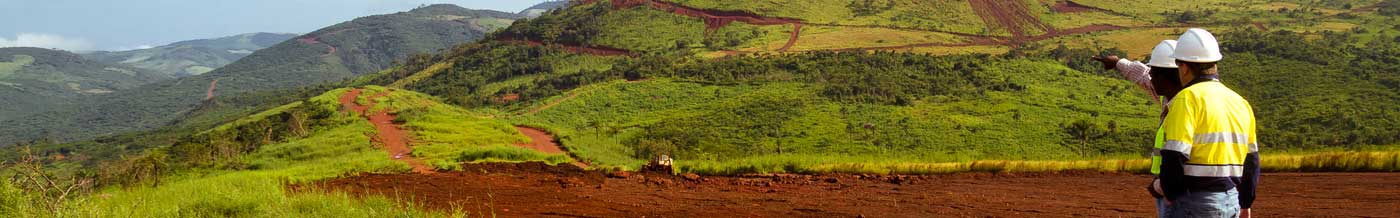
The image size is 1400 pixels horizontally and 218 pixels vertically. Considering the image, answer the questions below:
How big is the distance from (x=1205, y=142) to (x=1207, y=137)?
20 mm

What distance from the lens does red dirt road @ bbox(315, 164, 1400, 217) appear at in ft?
24.3

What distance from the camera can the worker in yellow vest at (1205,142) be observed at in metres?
2.90

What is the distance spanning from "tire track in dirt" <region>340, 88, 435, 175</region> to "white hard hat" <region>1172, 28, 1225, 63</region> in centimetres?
1217

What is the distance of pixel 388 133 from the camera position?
981 inches

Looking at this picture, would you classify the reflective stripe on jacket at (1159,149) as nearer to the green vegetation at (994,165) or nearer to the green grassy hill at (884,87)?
the green vegetation at (994,165)

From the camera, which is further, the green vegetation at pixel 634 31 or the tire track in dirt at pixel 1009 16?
the tire track in dirt at pixel 1009 16

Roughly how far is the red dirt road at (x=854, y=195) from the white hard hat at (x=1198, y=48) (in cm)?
434

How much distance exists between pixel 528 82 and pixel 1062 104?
135 feet

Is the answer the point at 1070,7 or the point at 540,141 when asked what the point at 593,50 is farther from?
the point at 1070,7

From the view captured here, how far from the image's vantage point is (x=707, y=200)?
8.83 meters

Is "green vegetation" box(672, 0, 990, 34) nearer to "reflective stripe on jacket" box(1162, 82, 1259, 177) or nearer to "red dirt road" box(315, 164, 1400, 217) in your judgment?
"red dirt road" box(315, 164, 1400, 217)

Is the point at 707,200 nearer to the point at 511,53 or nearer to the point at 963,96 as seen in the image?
the point at 963,96

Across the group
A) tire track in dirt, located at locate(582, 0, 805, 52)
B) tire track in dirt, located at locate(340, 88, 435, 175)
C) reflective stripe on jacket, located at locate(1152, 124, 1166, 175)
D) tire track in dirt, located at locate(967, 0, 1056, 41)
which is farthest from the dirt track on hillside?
reflective stripe on jacket, located at locate(1152, 124, 1166, 175)

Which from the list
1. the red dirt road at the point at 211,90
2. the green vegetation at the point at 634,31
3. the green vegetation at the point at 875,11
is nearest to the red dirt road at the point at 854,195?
the green vegetation at the point at 634,31
